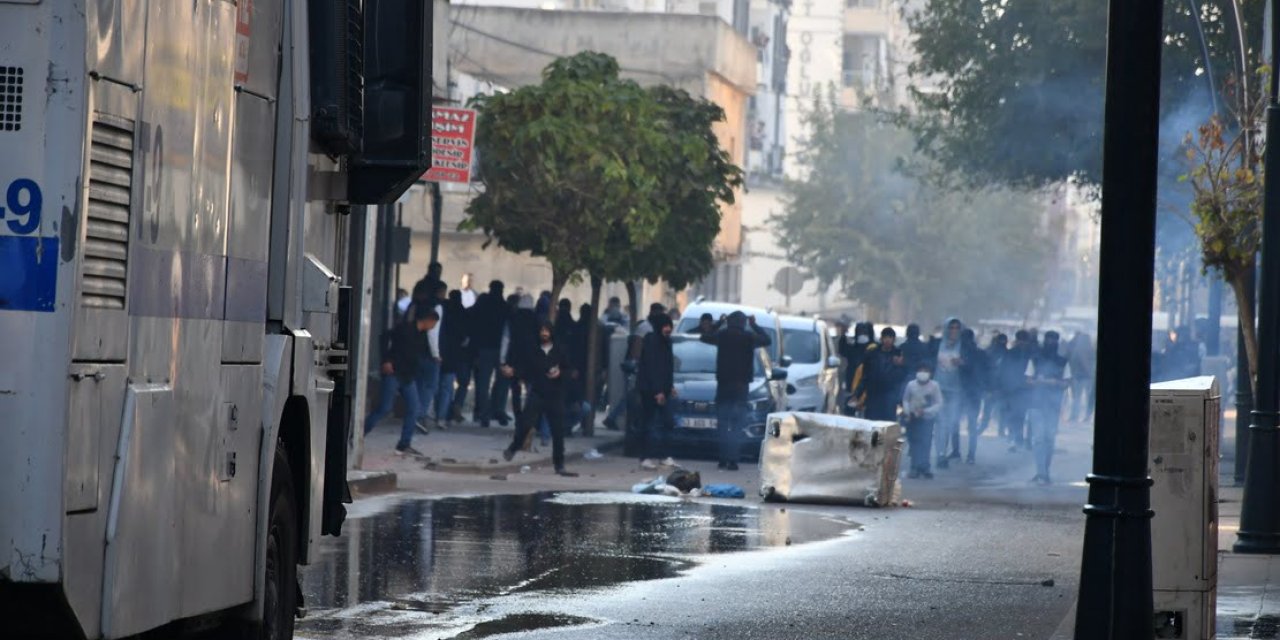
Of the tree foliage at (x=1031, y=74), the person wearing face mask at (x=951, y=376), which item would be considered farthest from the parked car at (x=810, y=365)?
the tree foliage at (x=1031, y=74)

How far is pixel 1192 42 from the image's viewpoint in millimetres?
35375

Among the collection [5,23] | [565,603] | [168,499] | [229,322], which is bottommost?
[565,603]

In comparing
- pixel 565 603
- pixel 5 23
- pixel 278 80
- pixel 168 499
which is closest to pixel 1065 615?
pixel 565 603

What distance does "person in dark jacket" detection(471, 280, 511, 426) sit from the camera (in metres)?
28.0

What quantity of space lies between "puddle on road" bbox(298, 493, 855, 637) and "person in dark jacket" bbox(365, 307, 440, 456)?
3.55 m

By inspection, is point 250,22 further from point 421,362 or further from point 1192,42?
point 1192,42

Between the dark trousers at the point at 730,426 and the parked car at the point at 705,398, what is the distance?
1.45ft

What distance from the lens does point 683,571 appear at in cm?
1396

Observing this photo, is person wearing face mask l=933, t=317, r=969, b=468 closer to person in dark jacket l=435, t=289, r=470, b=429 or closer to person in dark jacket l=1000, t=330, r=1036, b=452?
person in dark jacket l=1000, t=330, r=1036, b=452

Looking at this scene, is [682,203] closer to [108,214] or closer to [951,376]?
[951,376]

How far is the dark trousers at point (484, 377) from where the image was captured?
2850cm

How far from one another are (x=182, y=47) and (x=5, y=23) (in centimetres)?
90

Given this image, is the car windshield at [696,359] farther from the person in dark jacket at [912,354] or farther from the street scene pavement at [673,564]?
the street scene pavement at [673,564]

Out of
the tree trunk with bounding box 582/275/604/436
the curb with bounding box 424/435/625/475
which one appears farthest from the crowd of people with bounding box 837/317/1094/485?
the curb with bounding box 424/435/625/475
